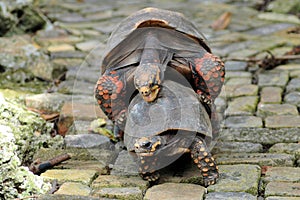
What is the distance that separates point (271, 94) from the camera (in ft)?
16.5

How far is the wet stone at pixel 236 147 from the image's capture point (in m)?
3.94

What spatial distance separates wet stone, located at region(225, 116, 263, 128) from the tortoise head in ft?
3.97

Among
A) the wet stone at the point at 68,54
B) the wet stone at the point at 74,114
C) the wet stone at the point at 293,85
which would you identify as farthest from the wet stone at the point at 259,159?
the wet stone at the point at 68,54

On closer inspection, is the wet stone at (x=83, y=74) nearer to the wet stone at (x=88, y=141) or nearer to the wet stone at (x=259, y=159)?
the wet stone at (x=88, y=141)

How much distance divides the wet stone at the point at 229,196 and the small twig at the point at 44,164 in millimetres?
1064

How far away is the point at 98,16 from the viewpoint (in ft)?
28.1

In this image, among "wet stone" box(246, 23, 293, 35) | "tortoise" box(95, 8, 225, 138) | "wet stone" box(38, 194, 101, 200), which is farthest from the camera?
"wet stone" box(246, 23, 293, 35)

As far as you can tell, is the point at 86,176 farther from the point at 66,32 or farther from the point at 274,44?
the point at 66,32

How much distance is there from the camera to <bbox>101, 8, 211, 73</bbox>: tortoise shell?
3807 millimetres

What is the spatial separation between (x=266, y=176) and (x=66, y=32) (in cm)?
462

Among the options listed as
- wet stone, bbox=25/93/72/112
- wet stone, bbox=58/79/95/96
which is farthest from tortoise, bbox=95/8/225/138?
wet stone, bbox=58/79/95/96

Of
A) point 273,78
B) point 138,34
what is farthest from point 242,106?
point 138,34

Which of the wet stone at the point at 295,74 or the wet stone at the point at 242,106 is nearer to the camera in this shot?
the wet stone at the point at 242,106

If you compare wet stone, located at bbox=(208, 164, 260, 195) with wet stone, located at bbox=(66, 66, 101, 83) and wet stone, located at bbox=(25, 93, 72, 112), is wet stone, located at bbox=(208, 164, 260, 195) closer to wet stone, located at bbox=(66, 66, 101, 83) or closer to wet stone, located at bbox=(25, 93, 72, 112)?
wet stone, located at bbox=(25, 93, 72, 112)
